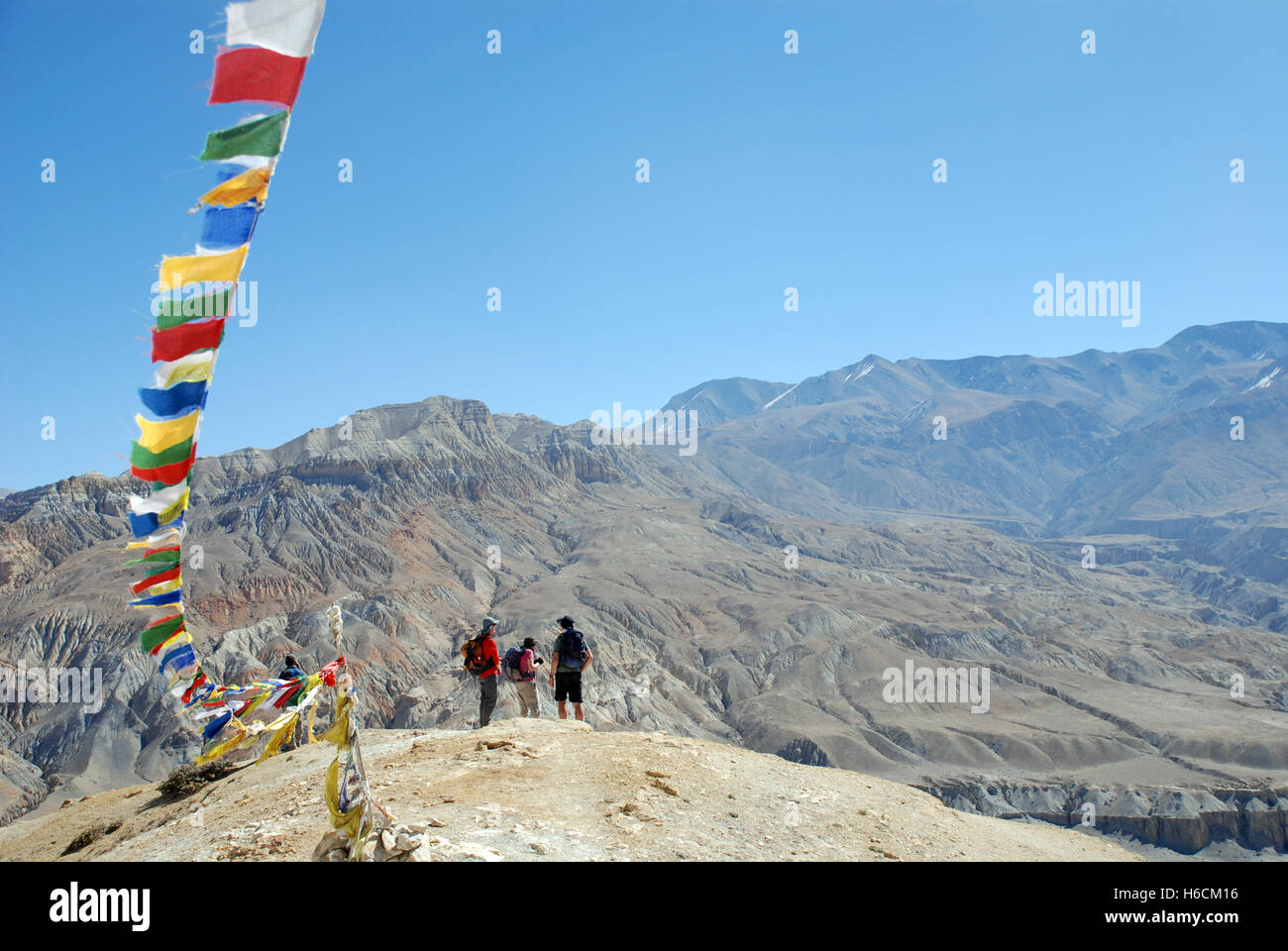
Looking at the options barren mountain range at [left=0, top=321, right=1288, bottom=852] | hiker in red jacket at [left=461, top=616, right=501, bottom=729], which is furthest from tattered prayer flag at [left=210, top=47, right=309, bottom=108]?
barren mountain range at [left=0, top=321, right=1288, bottom=852]

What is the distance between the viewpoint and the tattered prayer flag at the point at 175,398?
18.6 feet

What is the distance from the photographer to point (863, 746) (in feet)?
301

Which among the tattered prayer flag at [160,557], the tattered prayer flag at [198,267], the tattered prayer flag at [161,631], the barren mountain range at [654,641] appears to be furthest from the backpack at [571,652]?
the barren mountain range at [654,641]

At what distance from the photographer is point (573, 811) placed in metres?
9.36

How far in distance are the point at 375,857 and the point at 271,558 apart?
137 metres

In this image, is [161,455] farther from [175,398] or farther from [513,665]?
[513,665]

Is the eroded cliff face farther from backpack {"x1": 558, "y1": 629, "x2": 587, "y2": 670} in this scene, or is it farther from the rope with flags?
the rope with flags

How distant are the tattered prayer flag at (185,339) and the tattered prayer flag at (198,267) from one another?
0.90 feet

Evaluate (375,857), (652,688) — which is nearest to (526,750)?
(375,857)

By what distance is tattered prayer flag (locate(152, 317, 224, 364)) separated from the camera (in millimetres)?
5434

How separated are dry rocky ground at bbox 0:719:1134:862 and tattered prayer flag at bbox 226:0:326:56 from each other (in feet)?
18.1

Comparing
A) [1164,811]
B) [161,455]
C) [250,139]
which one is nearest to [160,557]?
[161,455]

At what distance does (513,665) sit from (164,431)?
9279 mm
